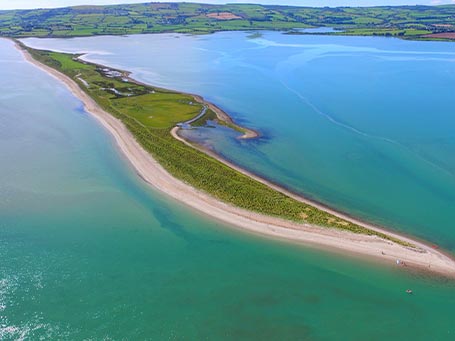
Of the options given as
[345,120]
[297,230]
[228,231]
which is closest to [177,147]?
[228,231]

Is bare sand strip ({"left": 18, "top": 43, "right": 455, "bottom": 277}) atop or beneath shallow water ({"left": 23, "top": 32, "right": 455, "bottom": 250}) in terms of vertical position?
beneath

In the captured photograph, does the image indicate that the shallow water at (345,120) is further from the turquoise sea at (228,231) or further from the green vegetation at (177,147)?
the green vegetation at (177,147)

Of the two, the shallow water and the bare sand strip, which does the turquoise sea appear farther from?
the bare sand strip

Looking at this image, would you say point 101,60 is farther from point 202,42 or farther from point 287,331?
point 287,331

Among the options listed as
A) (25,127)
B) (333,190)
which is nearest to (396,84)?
(333,190)

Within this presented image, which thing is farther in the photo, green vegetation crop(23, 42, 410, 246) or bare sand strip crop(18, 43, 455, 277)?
green vegetation crop(23, 42, 410, 246)

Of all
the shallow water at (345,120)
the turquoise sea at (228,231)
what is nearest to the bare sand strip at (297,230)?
the turquoise sea at (228,231)

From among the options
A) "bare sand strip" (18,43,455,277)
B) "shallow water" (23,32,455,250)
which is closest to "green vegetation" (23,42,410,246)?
"bare sand strip" (18,43,455,277)
